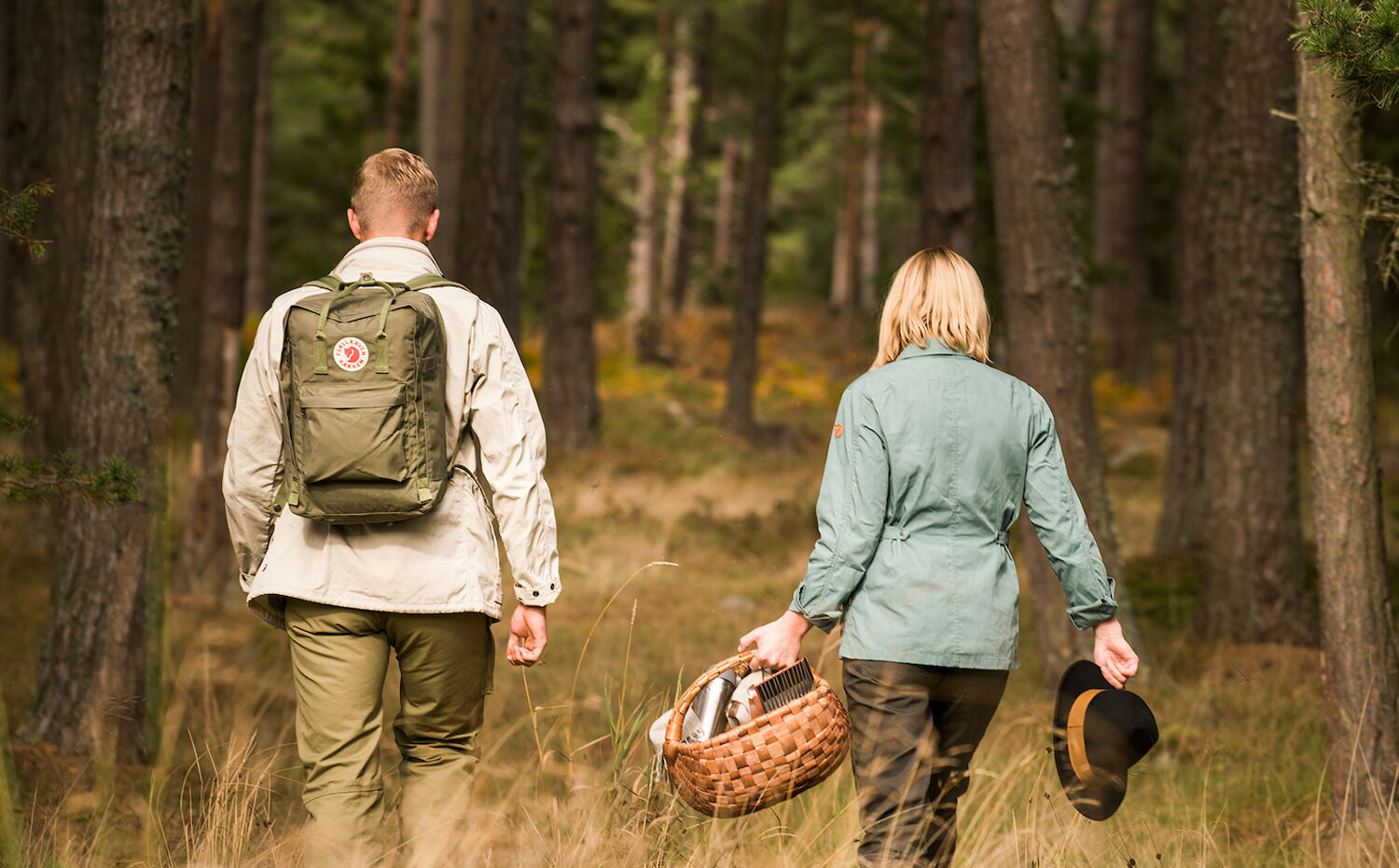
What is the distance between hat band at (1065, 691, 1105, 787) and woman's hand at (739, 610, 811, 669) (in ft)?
2.55

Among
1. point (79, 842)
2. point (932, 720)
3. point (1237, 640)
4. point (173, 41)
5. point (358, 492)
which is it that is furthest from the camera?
point (1237, 640)

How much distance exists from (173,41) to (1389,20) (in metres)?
4.69

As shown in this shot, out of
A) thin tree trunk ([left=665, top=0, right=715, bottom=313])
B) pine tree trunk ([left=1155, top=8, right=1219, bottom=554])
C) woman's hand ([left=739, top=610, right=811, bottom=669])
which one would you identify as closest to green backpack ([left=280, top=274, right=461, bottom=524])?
woman's hand ([left=739, top=610, right=811, bottom=669])

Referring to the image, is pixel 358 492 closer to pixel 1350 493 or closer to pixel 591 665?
pixel 1350 493

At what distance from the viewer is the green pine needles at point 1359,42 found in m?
3.44

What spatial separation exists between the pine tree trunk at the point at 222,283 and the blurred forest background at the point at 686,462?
4cm

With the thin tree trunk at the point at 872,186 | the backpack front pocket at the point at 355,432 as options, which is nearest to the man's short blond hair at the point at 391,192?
the backpack front pocket at the point at 355,432

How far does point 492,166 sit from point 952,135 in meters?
4.84

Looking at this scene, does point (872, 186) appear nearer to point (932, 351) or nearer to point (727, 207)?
point (727, 207)

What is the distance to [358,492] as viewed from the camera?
3084 mm

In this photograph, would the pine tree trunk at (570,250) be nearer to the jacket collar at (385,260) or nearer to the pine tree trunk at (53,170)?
the pine tree trunk at (53,170)

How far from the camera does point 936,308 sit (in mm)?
3338

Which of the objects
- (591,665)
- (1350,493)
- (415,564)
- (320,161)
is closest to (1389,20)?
(1350,493)

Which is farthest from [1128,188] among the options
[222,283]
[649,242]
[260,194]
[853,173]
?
[222,283]
